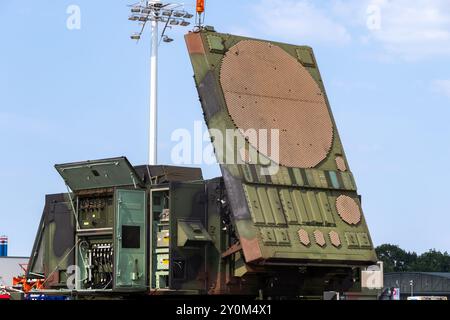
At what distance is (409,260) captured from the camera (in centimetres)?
9194

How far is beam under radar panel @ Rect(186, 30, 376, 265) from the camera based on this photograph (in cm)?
1661

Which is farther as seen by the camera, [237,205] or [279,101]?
[279,101]

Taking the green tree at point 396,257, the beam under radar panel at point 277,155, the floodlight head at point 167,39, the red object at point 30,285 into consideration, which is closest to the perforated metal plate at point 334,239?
the beam under radar panel at point 277,155

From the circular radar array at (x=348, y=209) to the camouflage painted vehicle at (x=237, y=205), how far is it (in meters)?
0.03

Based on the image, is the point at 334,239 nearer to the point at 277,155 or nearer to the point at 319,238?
the point at 319,238

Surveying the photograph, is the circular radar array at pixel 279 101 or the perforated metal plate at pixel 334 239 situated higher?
the circular radar array at pixel 279 101

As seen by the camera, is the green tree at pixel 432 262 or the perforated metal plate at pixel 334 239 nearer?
the perforated metal plate at pixel 334 239

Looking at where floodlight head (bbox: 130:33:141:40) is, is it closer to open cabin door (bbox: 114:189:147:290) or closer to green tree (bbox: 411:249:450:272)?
open cabin door (bbox: 114:189:147:290)

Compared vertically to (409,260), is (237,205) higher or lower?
lower

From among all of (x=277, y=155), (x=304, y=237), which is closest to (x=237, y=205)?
(x=304, y=237)

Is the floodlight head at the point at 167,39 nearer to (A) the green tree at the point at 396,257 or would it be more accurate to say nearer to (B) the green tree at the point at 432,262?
(B) the green tree at the point at 432,262

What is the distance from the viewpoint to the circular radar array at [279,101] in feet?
57.4

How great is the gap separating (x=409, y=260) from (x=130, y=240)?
254ft
